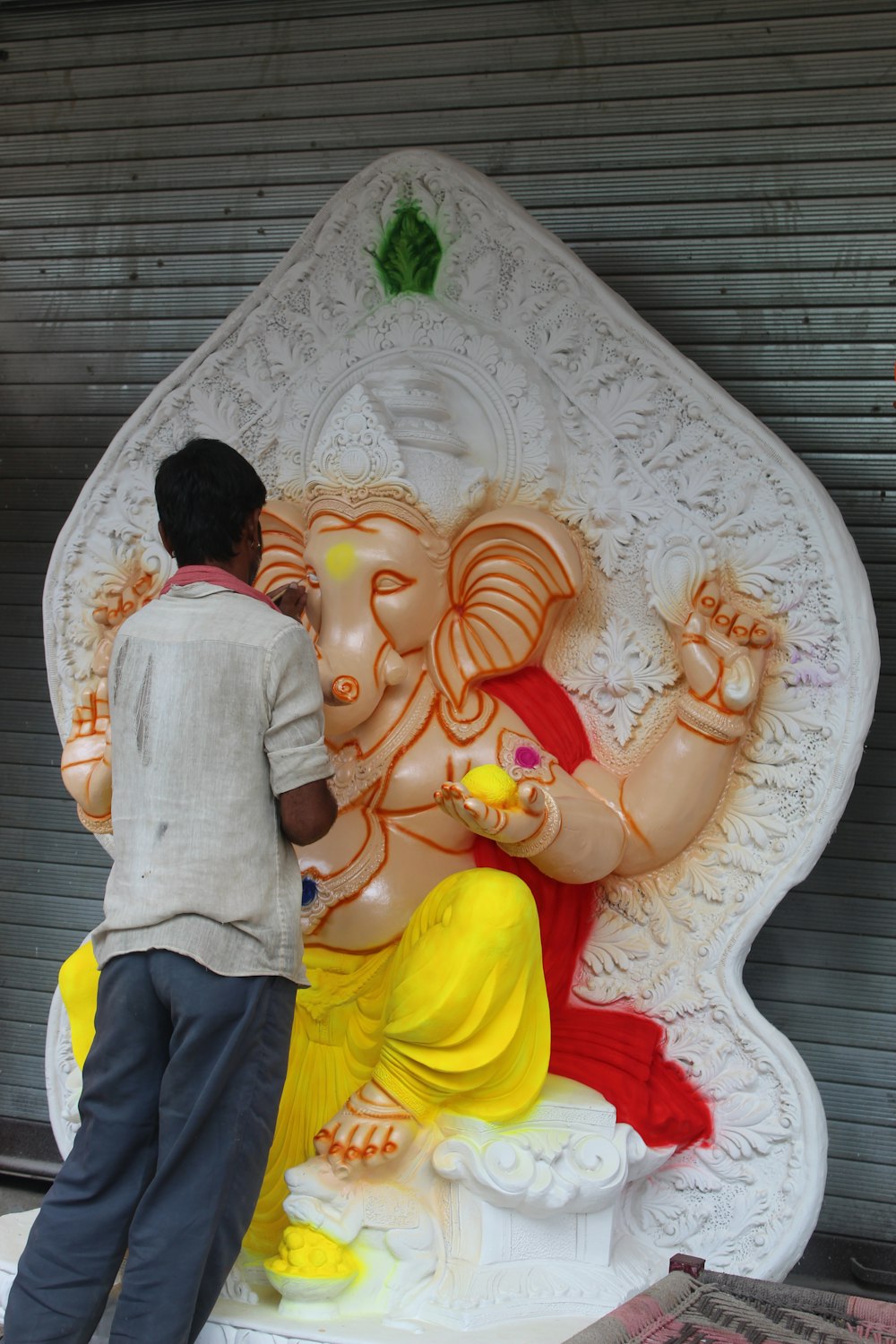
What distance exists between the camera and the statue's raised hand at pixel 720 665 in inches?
98.8

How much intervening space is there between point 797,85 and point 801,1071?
2.19 metres

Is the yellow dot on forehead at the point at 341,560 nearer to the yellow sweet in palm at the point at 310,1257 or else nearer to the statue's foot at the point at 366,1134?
the statue's foot at the point at 366,1134

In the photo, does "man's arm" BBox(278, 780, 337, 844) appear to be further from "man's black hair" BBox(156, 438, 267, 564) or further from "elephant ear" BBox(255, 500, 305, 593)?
"elephant ear" BBox(255, 500, 305, 593)

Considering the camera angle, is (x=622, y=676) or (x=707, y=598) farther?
(x=622, y=676)

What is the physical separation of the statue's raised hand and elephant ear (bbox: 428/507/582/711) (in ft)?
0.88

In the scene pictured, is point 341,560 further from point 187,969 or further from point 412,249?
point 187,969

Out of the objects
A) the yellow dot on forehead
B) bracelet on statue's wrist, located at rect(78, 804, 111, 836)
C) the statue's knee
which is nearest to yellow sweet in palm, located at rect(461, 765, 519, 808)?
the statue's knee

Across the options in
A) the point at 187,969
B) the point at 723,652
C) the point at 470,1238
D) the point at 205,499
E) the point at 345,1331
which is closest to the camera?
the point at 187,969

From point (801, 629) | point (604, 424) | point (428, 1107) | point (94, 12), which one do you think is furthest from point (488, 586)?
point (94, 12)

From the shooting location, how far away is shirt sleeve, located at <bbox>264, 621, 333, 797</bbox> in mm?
2010

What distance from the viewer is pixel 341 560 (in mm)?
2584

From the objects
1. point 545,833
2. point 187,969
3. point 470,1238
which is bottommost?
point 470,1238

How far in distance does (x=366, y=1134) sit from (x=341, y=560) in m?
1.05

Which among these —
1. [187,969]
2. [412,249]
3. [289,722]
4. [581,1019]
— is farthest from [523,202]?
[187,969]
